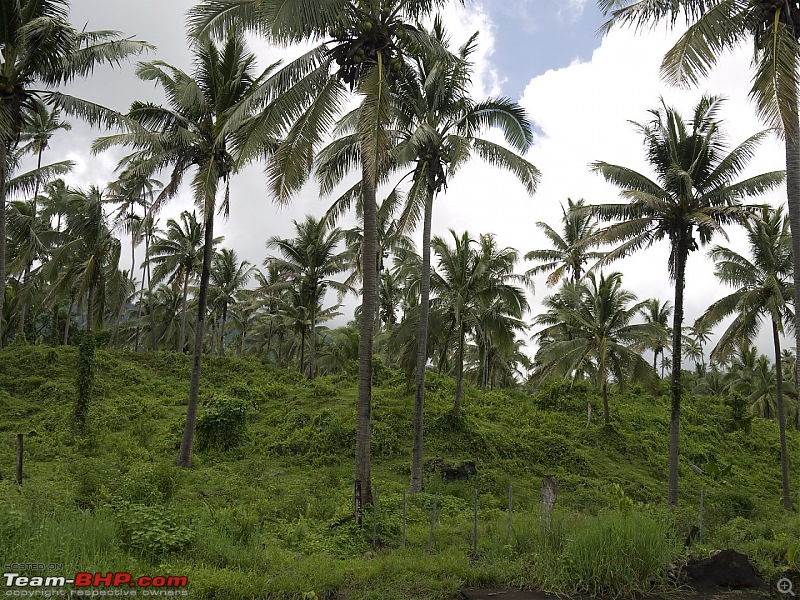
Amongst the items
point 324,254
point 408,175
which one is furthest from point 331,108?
point 324,254

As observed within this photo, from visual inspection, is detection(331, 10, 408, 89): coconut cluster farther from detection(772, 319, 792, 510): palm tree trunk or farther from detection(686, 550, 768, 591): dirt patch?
detection(772, 319, 792, 510): palm tree trunk

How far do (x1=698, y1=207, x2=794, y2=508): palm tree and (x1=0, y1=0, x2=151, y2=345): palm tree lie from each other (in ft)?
61.7

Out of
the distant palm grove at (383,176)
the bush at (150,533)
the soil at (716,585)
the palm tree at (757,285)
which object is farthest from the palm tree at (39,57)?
the palm tree at (757,285)

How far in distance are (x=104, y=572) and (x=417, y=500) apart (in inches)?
359

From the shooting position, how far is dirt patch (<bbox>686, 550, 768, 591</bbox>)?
24.1 ft

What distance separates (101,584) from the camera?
228 inches

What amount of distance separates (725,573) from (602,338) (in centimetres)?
1560

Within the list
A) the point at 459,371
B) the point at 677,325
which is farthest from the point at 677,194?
the point at 459,371

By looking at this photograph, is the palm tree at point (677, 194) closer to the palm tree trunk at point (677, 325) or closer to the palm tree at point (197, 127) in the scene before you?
the palm tree trunk at point (677, 325)

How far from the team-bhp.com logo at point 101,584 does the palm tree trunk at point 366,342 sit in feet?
15.3

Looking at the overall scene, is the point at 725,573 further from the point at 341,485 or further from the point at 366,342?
the point at 341,485

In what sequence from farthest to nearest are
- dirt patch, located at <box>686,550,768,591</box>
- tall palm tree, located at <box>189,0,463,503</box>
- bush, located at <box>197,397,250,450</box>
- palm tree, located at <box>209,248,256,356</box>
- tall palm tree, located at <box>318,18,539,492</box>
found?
palm tree, located at <box>209,248,256,356</box>
bush, located at <box>197,397,250,450</box>
tall palm tree, located at <box>318,18,539,492</box>
tall palm tree, located at <box>189,0,463,503</box>
dirt patch, located at <box>686,550,768,591</box>

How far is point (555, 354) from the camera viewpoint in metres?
22.1

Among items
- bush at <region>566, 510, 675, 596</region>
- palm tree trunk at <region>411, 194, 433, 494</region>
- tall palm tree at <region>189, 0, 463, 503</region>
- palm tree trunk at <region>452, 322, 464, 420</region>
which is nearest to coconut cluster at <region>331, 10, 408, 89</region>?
tall palm tree at <region>189, 0, 463, 503</region>
